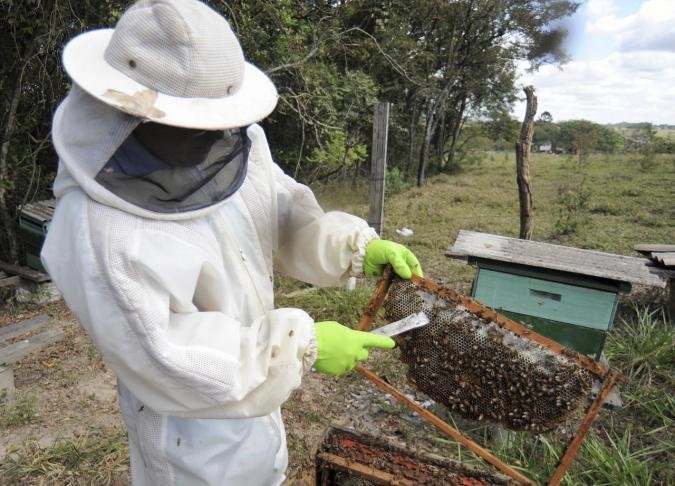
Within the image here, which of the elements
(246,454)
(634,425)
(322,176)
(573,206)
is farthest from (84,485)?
(573,206)

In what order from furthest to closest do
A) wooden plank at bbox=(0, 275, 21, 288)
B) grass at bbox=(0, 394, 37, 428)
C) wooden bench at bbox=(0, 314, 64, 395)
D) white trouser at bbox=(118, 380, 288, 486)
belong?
wooden plank at bbox=(0, 275, 21, 288) < wooden bench at bbox=(0, 314, 64, 395) < grass at bbox=(0, 394, 37, 428) < white trouser at bbox=(118, 380, 288, 486)

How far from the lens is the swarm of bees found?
72.6 inches

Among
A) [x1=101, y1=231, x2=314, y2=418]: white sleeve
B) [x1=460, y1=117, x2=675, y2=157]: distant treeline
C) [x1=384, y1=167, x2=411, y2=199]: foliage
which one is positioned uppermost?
[x1=460, y1=117, x2=675, y2=157]: distant treeline

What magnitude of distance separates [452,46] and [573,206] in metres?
6.58

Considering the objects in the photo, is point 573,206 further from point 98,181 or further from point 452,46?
point 98,181

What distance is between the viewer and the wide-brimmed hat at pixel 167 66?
3.59 ft

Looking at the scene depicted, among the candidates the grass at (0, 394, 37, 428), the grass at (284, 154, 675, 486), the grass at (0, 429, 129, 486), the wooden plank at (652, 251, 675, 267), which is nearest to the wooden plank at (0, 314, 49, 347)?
the grass at (0, 394, 37, 428)

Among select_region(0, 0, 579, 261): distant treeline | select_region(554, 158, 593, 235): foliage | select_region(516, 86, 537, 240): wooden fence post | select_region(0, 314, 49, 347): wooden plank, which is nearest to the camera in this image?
select_region(0, 314, 49, 347): wooden plank

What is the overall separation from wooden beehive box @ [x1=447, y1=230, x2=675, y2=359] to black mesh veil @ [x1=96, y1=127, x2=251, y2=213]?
2.21 meters

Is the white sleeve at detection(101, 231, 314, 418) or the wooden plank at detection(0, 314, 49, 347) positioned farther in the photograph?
the wooden plank at detection(0, 314, 49, 347)

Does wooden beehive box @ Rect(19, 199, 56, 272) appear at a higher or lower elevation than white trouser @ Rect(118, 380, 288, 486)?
lower

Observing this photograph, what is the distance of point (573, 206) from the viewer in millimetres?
8992

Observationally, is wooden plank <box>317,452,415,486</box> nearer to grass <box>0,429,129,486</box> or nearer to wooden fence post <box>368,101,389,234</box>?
grass <box>0,429,129,486</box>

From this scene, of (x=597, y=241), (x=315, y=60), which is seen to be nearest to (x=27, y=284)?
(x=315, y=60)
